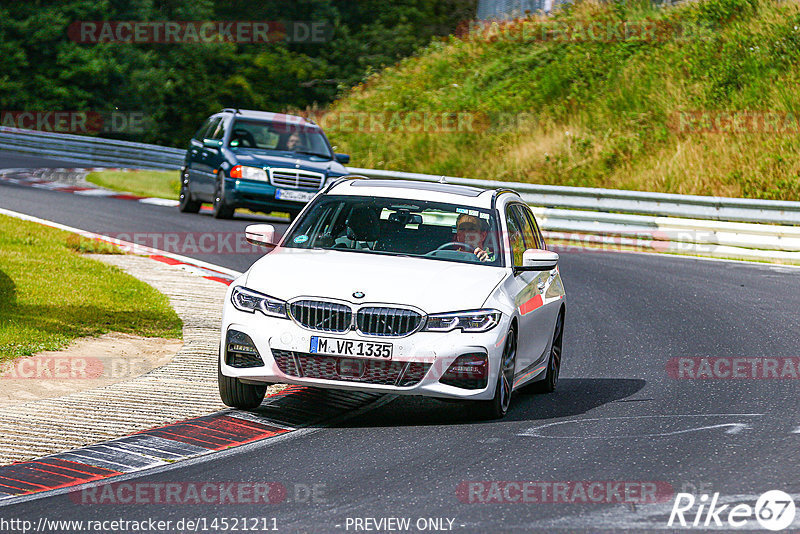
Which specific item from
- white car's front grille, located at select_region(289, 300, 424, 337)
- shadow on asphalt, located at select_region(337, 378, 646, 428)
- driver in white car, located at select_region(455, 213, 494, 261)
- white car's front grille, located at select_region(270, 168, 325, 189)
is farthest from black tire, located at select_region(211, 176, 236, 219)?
white car's front grille, located at select_region(289, 300, 424, 337)

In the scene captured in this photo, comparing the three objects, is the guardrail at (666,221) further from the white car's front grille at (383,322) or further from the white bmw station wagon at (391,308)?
the white car's front grille at (383,322)

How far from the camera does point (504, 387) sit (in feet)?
28.8

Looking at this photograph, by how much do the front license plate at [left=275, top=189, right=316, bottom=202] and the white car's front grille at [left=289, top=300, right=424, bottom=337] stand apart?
547 inches

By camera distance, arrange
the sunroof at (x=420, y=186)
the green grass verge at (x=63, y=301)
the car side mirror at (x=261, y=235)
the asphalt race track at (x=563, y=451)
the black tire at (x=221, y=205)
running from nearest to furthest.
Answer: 1. the asphalt race track at (x=563, y=451)
2. the car side mirror at (x=261, y=235)
3. the sunroof at (x=420, y=186)
4. the green grass verge at (x=63, y=301)
5. the black tire at (x=221, y=205)

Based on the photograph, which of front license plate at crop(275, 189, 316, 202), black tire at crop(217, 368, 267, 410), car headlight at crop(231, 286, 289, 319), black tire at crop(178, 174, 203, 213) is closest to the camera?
car headlight at crop(231, 286, 289, 319)

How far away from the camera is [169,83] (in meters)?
46.8

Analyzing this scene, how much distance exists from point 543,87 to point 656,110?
419 cm

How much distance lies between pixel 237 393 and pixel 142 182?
25918mm

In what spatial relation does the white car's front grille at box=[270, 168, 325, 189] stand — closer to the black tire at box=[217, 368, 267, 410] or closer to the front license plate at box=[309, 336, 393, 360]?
the black tire at box=[217, 368, 267, 410]

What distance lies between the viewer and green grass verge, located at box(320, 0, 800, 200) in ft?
94.2

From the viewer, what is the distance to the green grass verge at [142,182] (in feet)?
99.9

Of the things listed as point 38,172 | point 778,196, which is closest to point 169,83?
point 38,172

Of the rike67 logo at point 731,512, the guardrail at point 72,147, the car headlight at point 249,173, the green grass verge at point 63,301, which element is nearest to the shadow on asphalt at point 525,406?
the rike67 logo at point 731,512

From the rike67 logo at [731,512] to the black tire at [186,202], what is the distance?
18.3 metres
